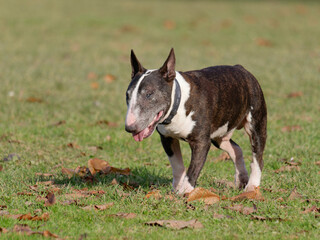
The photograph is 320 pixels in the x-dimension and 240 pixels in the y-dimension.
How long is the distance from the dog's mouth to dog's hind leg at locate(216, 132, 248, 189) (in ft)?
4.99

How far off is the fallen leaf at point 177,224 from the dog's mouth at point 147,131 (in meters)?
0.81

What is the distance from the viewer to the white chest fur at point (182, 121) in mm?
5751

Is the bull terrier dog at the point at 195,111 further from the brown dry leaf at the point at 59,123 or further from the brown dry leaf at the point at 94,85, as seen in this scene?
the brown dry leaf at the point at 94,85

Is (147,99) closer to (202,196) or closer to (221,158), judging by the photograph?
(202,196)

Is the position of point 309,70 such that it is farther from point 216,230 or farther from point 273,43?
point 216,230

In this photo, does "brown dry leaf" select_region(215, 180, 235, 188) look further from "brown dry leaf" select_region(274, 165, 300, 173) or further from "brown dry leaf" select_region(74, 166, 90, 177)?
"brown dry leaf" select_region(74, 166, 90, 177)

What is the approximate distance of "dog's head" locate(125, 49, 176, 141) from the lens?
534 centimetres

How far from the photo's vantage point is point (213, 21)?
68.2 ft

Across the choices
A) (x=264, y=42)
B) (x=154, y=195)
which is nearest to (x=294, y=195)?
(x=154, y=195)

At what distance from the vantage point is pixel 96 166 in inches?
279

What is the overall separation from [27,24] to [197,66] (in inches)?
294

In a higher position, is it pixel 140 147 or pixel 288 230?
pixel 288 230

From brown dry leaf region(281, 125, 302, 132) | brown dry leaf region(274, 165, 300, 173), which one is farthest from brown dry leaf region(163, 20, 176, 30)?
brown dry leaf region(274, 165, 300, 173)

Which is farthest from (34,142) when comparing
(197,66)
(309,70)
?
(309,70)
